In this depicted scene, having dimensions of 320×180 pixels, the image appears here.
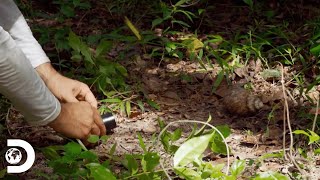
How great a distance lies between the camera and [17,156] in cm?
250

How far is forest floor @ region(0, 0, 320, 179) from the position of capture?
2.61 metres

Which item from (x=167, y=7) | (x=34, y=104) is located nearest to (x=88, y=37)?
(x=167, y=7)

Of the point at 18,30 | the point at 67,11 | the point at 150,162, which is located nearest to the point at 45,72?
the point at 18,30

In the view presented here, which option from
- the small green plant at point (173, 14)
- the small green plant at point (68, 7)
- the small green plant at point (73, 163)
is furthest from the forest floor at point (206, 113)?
the small green plant at point (68, 7)

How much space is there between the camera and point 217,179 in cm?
221

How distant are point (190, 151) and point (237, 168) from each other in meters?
0.19

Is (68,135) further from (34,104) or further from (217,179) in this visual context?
(217,179)

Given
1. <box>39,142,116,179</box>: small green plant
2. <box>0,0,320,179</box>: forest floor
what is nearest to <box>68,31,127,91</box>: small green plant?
<box>0,0,320,179</box>: forest floor

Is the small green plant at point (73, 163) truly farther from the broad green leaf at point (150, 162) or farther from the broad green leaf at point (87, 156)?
the broad green leaf at point (150, 162)

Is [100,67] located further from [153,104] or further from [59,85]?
[59,85]

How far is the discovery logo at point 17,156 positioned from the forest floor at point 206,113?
55 millimetres

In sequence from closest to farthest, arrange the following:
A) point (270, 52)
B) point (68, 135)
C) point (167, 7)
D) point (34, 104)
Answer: point (34, 104) < point (68, 135) < point (270, 52) < point (167, 7)

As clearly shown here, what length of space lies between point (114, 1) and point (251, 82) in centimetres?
129

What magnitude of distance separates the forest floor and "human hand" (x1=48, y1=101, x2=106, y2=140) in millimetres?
166
